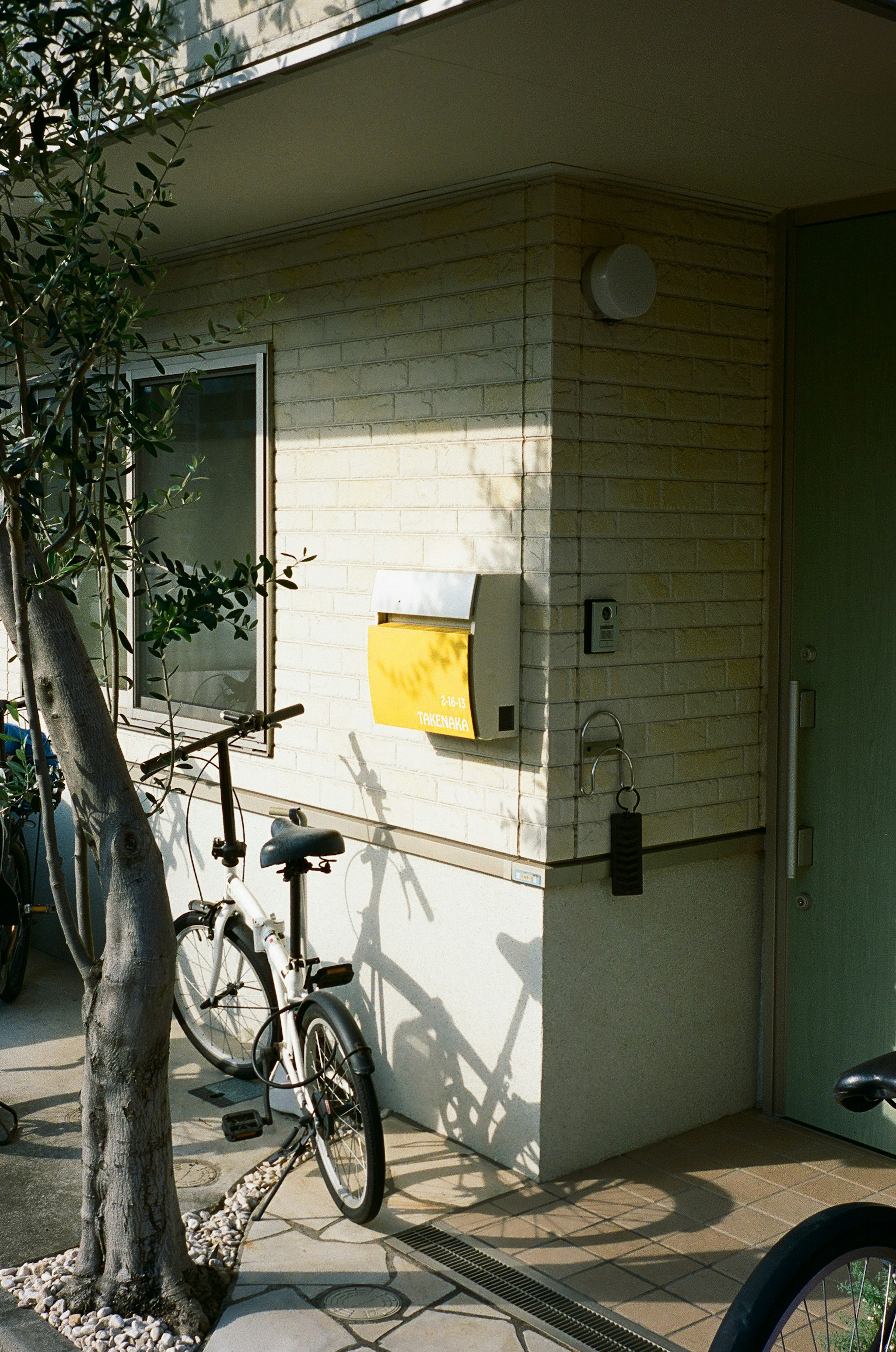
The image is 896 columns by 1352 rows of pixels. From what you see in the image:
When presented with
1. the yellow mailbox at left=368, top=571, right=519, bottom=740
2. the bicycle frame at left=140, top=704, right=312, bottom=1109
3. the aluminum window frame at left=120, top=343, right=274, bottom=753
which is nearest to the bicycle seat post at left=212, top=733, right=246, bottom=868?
the bicycle frame at left=140, top=704, right=312, bottom=1109

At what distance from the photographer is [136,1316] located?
3.27 meters

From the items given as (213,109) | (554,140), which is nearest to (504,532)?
(554,140)

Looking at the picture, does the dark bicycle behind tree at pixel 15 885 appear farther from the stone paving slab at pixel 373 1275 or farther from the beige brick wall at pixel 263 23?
the beige brick wall at pixel 263 23

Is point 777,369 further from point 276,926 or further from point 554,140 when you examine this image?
point 276,926

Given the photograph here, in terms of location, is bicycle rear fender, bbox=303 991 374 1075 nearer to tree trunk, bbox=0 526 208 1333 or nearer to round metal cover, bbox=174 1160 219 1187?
tree trunk, bbox=0 526 208 1333

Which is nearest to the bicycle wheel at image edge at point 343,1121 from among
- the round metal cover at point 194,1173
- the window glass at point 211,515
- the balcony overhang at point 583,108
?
the round metal cover at point 194,1173

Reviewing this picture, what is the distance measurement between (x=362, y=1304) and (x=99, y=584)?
6.38ft

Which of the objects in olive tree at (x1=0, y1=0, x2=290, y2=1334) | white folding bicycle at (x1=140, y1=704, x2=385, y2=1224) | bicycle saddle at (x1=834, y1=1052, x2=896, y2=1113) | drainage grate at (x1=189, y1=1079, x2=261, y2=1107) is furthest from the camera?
drainage grate at (x1=189, y1=1079, x2=261, y2=1107)

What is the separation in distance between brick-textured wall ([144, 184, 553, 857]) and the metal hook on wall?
138mm

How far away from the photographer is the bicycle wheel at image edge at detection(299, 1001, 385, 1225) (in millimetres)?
3623

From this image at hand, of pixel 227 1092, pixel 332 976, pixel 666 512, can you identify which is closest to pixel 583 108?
pixel 666 512

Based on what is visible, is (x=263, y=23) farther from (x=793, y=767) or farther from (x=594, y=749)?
(x=793, y=767)

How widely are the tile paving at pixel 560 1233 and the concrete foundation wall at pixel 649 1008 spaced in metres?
0.10

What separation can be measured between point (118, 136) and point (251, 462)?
2.04m
